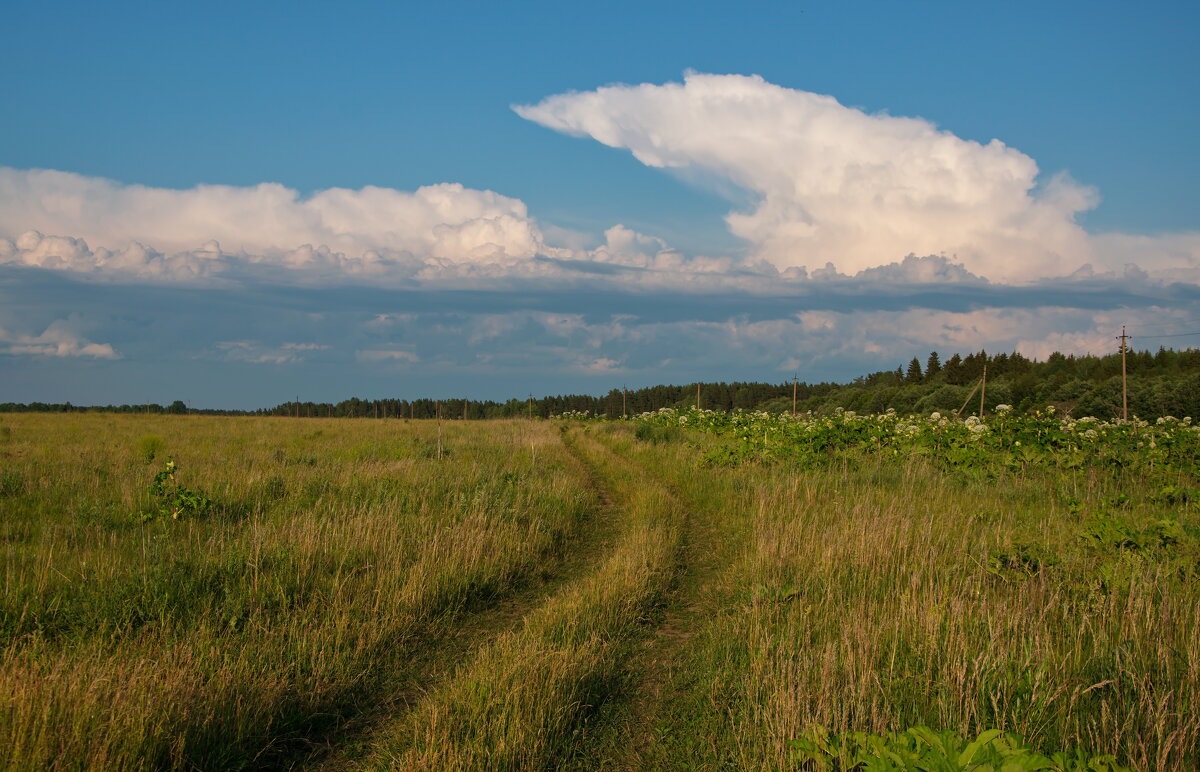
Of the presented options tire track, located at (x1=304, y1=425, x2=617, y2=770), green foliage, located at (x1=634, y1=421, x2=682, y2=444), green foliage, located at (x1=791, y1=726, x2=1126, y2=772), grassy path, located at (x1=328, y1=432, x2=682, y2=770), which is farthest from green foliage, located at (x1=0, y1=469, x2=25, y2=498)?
green foliage, located at (x1=634, y1=421, x2=682, y2=444)

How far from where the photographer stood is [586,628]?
555cm

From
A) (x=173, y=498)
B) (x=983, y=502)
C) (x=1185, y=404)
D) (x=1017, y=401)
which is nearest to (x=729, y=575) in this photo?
(x=983, y=502)

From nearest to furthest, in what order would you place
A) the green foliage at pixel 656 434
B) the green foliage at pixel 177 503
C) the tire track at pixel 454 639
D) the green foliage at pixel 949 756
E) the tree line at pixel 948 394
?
the green foliage at pixel 949 756
the tire track at pixel 454 639
the green foliage at pixel 177 503
the green foliage at pixel 656 434
the tree line at pixel 948 394

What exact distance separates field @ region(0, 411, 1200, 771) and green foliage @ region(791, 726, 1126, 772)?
2 cm

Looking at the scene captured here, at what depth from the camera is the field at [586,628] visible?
3.73m

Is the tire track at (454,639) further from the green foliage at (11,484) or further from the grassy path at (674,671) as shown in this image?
the green foliage at (11,484)

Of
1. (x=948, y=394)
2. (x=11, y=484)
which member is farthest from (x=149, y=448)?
(x=948, y=394)

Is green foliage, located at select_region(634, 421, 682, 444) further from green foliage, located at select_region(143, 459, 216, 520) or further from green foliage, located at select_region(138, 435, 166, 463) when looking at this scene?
green foliage, located at select_region(143, 459, 216, 520)

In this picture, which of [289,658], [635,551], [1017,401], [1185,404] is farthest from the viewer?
[1017,401]

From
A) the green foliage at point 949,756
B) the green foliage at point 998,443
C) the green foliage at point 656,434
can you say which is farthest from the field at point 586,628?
the green foliage at point 656,434

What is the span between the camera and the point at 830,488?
11.7 metres

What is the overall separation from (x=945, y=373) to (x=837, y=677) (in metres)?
74.2

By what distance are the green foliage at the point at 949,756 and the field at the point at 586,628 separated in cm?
2

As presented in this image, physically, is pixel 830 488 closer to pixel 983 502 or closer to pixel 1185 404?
pixel 983 502
